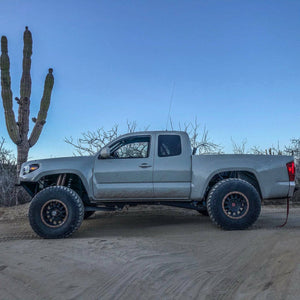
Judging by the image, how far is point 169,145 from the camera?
17.8ft

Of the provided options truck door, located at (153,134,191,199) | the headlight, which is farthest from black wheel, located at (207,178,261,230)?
the headlight

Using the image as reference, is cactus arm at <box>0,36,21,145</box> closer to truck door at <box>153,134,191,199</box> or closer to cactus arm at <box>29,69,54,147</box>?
cactus arm at <box>29,69,54,147</box>

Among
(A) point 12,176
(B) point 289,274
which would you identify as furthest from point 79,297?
(A) point 12,176

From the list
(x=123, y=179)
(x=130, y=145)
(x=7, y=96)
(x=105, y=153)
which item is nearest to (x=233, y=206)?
(x=123, y=179)

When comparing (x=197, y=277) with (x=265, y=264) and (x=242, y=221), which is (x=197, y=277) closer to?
(x=265, y=264)

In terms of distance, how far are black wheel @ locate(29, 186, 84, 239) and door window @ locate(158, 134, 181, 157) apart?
5.97 feet

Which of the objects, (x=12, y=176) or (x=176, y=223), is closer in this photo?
(x=176, y=223)

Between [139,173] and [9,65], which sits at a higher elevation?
[9,65]

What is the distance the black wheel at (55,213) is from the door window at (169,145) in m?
1.82

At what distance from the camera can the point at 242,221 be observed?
4996 millimetres

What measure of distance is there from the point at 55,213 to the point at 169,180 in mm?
2140

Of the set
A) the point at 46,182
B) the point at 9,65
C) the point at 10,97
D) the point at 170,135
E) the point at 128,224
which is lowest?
the point at 128,224

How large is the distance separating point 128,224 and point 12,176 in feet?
26.6

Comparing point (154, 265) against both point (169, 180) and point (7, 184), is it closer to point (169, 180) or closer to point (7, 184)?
point (169, 180)
